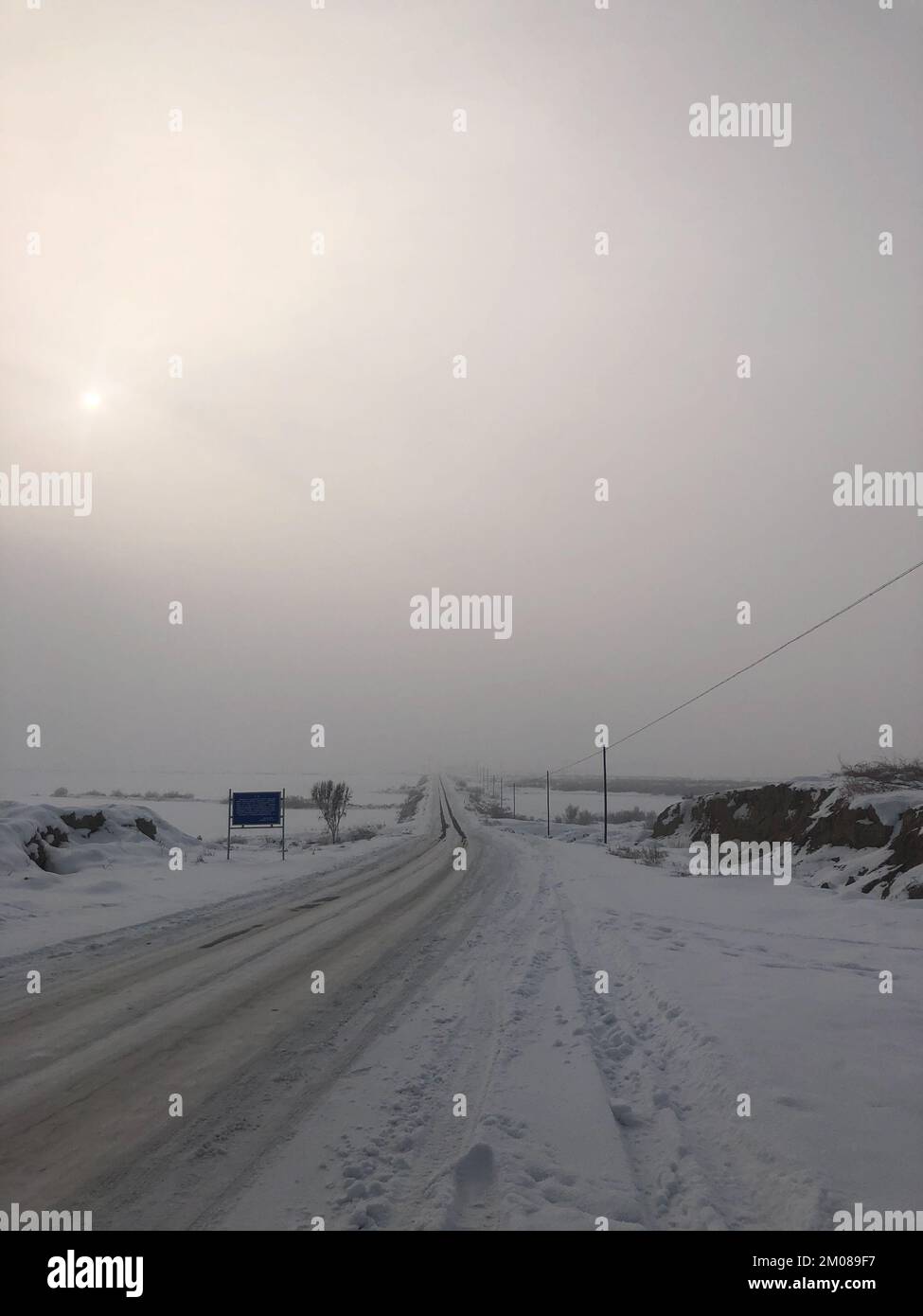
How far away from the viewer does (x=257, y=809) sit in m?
26.5

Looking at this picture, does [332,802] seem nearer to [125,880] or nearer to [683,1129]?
[125,880]

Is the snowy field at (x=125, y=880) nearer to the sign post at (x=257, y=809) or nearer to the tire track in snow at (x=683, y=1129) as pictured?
the sign post at (x=257, y=809)

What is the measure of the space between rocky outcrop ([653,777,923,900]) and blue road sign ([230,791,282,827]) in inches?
673

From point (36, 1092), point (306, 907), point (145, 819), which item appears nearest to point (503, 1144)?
point (36, 1092)

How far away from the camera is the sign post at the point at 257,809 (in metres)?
26.1

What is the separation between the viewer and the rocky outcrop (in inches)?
628

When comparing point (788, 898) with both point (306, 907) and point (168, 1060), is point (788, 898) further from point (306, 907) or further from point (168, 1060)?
point (168, 1060)

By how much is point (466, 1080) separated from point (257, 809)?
21.9 m

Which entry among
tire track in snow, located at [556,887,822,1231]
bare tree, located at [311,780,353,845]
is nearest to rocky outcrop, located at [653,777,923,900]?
tire track in snow, located at [556,887,822,1231]

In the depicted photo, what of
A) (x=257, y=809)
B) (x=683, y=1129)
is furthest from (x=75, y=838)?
(x=683, y=1129)

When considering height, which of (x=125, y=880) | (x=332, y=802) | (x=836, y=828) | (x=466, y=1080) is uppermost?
(x=466, y=1080)

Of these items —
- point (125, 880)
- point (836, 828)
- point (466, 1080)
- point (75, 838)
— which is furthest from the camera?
point (75, 838)
